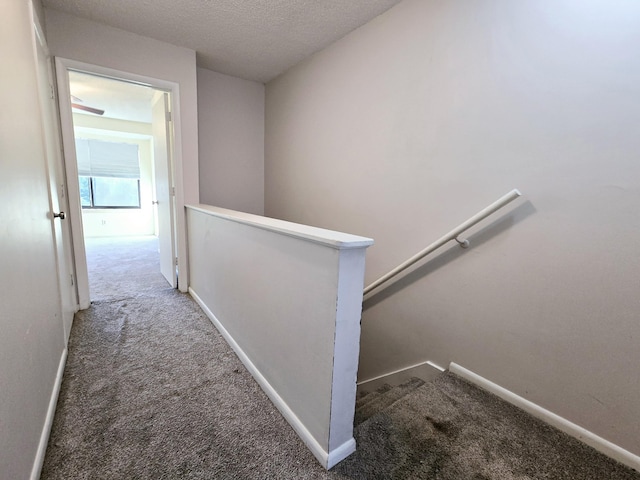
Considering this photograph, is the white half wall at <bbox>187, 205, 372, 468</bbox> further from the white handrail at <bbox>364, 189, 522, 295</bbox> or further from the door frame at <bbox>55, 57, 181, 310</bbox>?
the door frame at <bbox>55, 57, 181, 310</bbox>

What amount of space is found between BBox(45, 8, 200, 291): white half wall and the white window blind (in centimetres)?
456

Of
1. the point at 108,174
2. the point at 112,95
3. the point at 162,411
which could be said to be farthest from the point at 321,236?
the point at 108,174

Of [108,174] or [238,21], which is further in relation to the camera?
[108,174]

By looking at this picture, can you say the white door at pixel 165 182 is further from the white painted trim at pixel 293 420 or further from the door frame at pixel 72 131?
the white painted trim at pixel 293 420

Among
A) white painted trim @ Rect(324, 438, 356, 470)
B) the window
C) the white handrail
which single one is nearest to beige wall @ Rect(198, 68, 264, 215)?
the white handrail

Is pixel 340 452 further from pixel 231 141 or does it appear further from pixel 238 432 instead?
pixel 231 141

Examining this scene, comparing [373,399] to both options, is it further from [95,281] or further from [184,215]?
[95,281]

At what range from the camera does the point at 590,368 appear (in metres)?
1.26

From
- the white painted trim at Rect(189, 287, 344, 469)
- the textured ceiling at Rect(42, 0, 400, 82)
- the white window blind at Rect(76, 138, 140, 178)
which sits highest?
the textured ceiling at Rect(42, 0, 400, 82)

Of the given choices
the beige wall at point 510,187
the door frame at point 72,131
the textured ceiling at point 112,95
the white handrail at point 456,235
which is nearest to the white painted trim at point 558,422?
the beige wall at point 510,187

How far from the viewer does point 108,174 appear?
6211 millimetres

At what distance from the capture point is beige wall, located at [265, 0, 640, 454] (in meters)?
1.17

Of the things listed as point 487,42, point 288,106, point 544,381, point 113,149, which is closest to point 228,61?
point 288,106

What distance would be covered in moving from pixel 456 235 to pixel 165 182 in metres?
2.81
